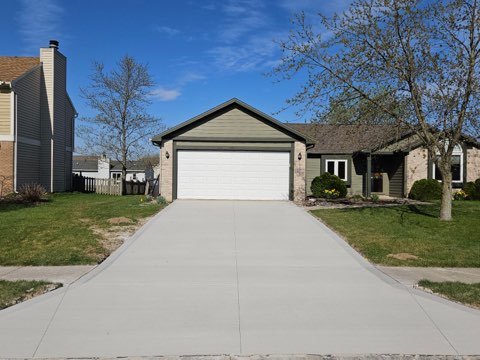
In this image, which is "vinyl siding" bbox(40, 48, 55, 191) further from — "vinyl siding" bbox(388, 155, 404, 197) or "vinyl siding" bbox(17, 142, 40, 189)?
"vinyl siding" bbox(388, 155, 404, 197)

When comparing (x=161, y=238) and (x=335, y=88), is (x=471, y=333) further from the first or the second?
(x=335, y=88)

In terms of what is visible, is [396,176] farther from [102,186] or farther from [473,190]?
[102,186]

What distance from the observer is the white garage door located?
18.6 meters

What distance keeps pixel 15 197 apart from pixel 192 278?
14.8 metres

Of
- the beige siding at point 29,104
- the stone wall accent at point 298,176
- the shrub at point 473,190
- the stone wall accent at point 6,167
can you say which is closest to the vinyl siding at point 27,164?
the stone wall accent at point 6,167

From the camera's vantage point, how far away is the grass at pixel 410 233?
8.86 m

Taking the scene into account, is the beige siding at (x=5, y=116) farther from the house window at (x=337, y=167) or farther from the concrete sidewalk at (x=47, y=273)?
the house window at (x=337, y=167)

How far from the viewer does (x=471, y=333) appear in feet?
16.5

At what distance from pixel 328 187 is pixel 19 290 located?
17.8 metres

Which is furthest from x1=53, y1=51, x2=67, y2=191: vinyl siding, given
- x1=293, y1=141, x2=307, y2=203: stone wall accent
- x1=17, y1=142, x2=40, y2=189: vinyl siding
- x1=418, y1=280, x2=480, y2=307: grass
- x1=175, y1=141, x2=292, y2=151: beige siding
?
x1=418, y1=280, x2=480, y2=307: grass

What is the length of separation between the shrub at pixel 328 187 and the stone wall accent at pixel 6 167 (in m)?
14.9

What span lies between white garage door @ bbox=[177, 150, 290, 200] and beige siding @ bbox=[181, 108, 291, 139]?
2.48 feet

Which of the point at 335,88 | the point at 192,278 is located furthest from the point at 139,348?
the point at 335,88

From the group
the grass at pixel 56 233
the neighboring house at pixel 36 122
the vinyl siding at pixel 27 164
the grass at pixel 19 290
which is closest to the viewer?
the grass at pixel 19 290
